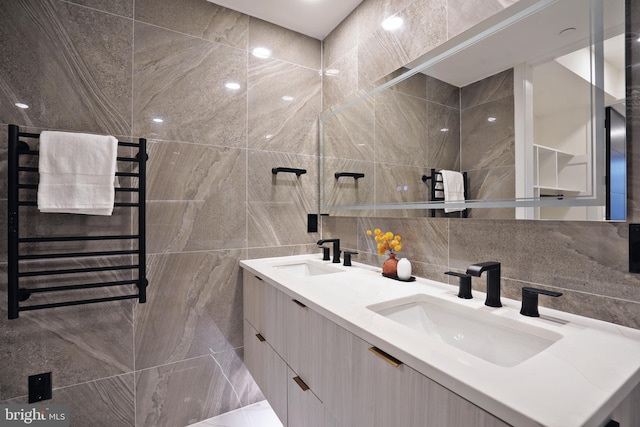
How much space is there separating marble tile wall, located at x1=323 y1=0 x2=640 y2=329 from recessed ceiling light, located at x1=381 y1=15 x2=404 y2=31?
31 cm

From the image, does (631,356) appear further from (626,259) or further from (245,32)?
(245,32)

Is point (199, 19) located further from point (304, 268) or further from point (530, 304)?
point (530, 304)

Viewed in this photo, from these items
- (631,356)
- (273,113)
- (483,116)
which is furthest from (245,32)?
(631,356)

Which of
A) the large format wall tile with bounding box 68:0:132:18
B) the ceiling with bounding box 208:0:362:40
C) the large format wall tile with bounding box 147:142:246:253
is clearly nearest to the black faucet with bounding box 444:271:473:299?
the large format wall tile with bounding box 147:142:246:253

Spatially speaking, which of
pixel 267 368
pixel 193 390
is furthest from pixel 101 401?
pixel 267 368

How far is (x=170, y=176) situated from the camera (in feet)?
5.41

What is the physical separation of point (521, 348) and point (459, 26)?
1.21m

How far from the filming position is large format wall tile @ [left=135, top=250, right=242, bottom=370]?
1.60 meters

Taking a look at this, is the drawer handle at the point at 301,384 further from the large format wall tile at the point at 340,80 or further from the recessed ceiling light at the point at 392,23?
the recessed ceiling light at the point at 392,23

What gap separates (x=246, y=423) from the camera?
1691mm

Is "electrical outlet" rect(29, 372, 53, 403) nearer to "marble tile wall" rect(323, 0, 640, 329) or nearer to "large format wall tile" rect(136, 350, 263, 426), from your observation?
"large format wall tile" rect(136, 350, 263, 426)

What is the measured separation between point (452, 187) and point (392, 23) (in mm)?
978

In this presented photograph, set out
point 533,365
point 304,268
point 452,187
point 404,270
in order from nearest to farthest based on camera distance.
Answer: point 533,365 < point 452,187 < point 404,270 < point 304,268

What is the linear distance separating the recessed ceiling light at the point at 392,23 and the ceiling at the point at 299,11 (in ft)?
1.00
